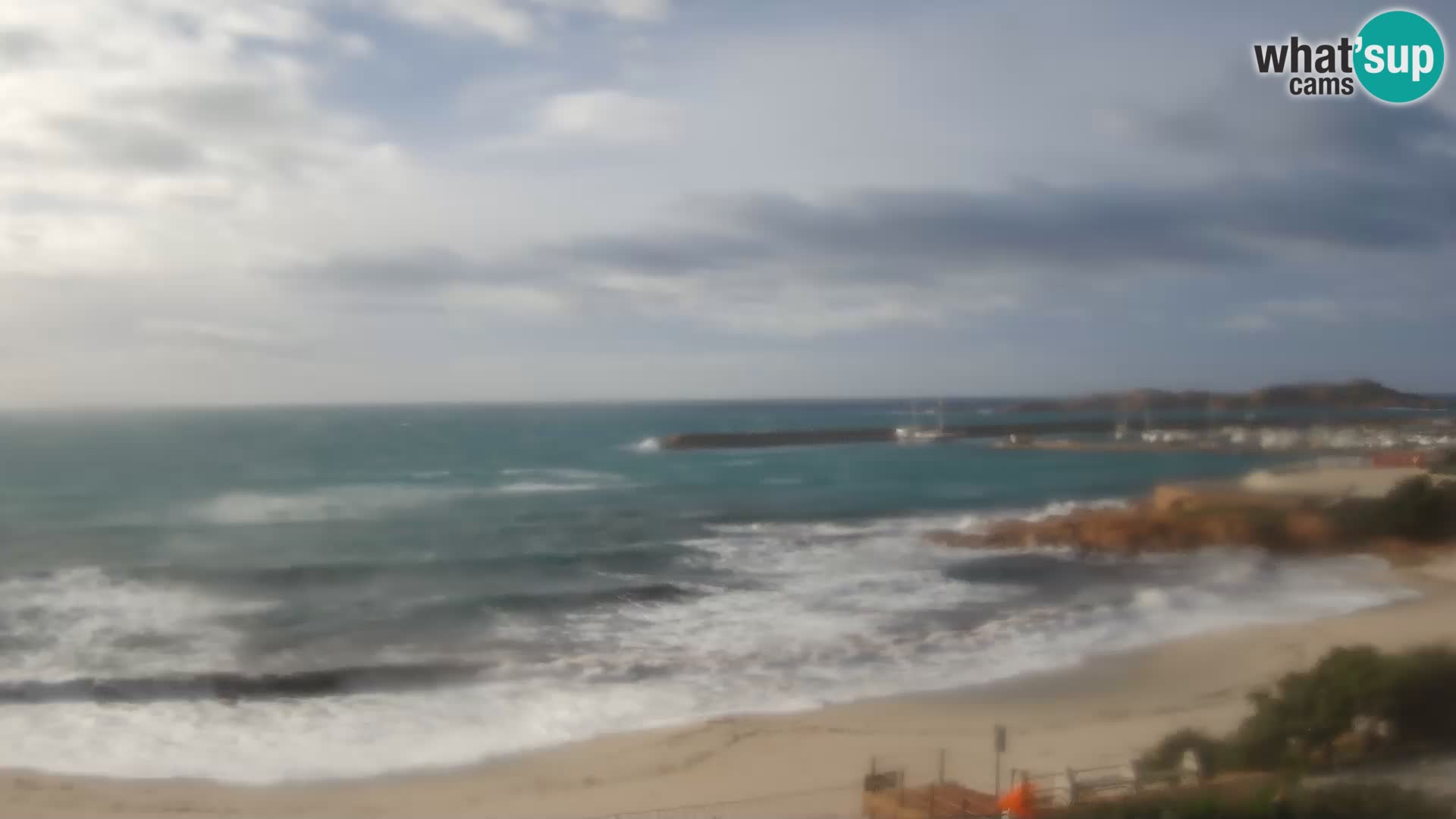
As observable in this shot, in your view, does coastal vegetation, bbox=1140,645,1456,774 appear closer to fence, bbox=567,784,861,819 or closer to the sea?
fence, bbox=567,784,861,819

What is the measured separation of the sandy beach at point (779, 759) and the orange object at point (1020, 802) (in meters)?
1.96

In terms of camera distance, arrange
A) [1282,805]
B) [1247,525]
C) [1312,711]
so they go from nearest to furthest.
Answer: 1. [1282,805]
2. [1312,711]
3. [1247,525]

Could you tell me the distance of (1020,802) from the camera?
23.2 ft

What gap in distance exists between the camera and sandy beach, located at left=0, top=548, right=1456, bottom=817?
936 cm

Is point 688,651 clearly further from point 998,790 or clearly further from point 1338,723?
point 1338,723

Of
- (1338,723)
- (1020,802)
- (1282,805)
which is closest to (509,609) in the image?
(1020,802)

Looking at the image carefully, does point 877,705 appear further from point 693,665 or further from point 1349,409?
point 1349,409

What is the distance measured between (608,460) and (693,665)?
136 ft

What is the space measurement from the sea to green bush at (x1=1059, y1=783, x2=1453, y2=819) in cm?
583

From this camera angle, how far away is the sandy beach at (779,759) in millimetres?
9359

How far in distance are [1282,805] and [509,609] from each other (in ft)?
45.7

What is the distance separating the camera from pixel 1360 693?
8281mm

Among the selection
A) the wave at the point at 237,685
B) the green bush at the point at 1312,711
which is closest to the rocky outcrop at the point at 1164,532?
the green bush at the point at 1312,711

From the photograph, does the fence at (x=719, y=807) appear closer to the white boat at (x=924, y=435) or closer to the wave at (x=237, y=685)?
the wave at (x=237, y=685)
